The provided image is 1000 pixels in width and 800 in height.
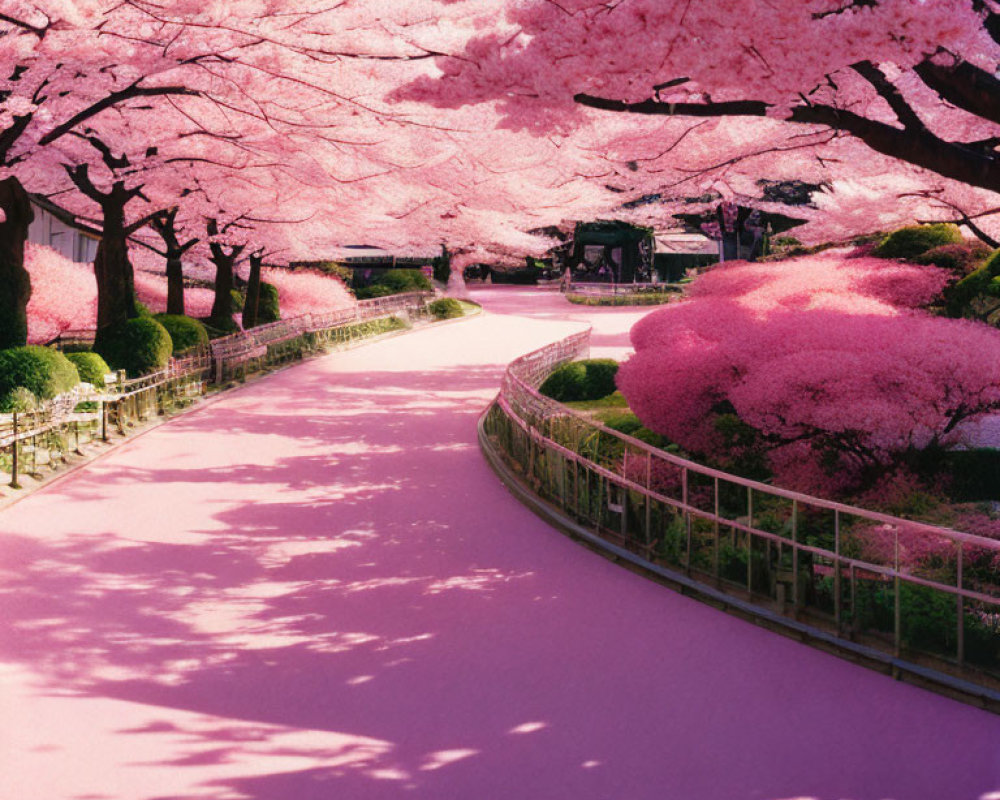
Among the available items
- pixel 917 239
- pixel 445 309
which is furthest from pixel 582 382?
pixel 445 309

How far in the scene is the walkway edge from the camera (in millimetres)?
6883

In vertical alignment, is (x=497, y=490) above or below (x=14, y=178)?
below

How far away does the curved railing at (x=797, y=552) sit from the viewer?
7422 mm

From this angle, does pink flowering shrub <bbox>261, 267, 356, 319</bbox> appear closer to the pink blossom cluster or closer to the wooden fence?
the pink blossom cluster

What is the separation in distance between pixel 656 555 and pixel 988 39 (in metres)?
5.35

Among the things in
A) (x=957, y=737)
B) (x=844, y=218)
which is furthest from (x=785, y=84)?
(x=844, y=218)

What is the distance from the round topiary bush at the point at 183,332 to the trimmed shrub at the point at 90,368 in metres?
4.81

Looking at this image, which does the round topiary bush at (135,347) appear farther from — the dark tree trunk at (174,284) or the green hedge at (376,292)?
the green hedge at (376,292)

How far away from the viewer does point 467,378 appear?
24.3 m

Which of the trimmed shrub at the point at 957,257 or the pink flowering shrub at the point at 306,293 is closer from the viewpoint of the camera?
the trimmed shrub at the point at 957,257

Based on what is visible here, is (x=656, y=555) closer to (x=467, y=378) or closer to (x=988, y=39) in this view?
(x=988, y=39)

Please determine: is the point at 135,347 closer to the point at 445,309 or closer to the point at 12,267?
the point at 12,267

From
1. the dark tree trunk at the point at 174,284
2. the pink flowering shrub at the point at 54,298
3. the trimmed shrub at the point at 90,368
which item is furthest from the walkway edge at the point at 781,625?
the dark tree trunk at the point at 174,284

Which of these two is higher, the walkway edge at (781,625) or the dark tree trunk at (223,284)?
the dark tree trunk at (223,284)
